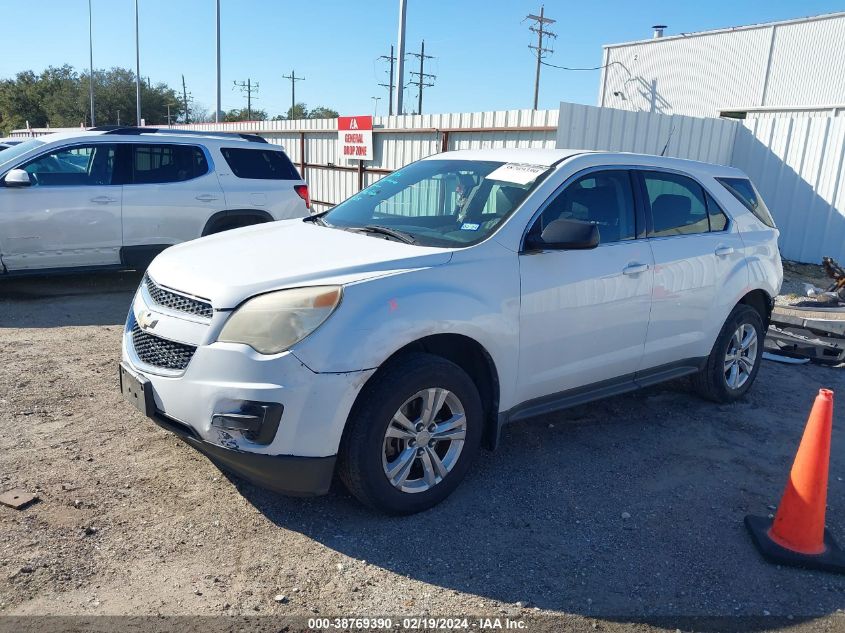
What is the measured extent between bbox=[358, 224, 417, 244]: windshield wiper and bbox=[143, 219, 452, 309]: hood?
0.06 metres

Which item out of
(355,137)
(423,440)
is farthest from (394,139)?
(423,440)

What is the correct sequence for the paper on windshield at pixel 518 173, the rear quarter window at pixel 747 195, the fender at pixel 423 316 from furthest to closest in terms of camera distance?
the rear quarter window at pixel 747 195 → the paper on windshield at pixel 518 173 → the fender at pixel 423 316

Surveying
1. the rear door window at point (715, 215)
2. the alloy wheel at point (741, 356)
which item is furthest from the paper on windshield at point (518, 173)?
the alloy wheel at point (741, 356)

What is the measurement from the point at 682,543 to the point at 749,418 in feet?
7.25

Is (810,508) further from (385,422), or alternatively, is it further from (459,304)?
(385,422)

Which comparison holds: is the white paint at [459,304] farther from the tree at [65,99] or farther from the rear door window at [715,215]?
the tree at [65,99]

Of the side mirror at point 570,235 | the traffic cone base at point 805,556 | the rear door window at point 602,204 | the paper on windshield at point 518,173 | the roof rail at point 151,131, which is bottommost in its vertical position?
the traffic cone base at point 805,556

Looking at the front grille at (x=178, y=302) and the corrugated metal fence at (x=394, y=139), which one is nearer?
the front grille at (x=178, y=302)

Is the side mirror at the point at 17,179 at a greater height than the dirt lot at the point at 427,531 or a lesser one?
greater

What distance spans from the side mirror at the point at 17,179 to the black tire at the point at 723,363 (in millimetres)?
6713

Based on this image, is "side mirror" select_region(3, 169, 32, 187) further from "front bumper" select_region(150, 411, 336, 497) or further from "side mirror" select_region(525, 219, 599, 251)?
"side mirror" select_region(525, 219, 599, 251)

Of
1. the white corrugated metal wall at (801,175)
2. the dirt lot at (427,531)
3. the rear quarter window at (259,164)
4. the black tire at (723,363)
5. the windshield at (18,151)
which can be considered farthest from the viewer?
the white corrugated metal wall at (801,175)

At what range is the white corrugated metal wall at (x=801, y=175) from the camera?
39.6 feet

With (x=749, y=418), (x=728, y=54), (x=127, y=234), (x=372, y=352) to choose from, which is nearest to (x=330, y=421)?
(x=372, y=352)
